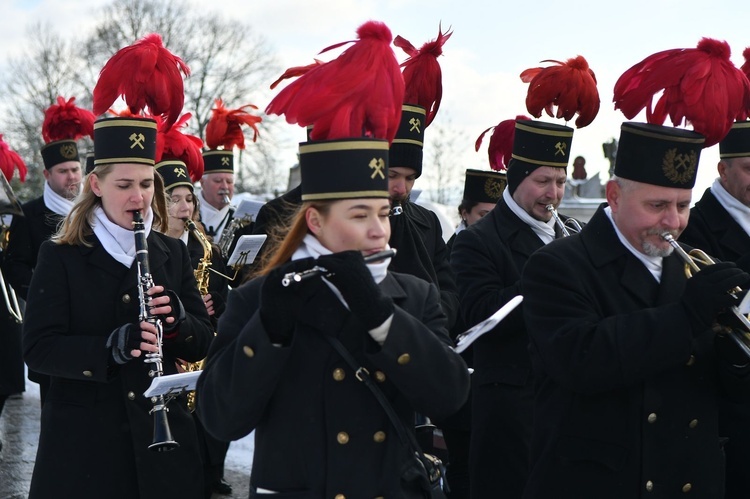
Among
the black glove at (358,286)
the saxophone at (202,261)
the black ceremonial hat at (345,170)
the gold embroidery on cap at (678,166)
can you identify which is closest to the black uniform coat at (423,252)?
the gold embroidery on cap at (678,166)

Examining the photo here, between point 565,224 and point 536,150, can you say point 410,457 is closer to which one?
point 536,150

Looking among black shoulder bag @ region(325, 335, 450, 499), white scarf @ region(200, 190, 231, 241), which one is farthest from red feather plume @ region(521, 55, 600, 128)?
white scarf @ region(200, 190, 231, 241)

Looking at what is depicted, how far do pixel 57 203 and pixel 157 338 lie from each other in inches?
188

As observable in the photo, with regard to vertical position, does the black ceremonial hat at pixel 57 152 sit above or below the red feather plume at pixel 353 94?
below

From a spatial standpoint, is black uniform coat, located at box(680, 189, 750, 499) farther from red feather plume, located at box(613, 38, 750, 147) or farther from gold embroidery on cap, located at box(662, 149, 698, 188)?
gold embroidery on cap, located at box(662, 149, 698, 188)

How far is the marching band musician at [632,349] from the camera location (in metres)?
3.83

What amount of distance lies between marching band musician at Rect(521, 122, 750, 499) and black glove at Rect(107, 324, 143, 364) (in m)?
1.63

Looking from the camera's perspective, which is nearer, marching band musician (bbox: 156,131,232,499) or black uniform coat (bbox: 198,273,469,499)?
black uniform coat (bbox: 198,273,469,499)

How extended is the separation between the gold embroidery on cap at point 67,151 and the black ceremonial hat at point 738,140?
573 centimetres

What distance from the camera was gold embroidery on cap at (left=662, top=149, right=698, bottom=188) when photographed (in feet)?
13.4

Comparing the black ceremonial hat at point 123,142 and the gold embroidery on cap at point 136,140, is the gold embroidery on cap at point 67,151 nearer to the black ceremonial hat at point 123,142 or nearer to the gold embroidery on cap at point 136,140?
the black ceremonial hat at point 123,142

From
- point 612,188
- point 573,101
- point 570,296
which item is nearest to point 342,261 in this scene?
point 570,296

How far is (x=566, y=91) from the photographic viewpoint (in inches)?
249

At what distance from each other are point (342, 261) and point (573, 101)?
11.6ft
